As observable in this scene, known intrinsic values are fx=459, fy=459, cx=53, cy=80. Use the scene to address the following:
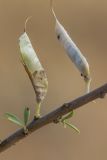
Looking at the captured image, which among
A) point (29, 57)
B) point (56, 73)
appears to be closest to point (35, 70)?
point (29, 57)

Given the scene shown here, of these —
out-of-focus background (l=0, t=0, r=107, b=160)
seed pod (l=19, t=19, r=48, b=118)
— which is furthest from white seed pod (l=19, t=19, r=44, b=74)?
out-of-focus background (l=0, t=0, r=107, b=160)

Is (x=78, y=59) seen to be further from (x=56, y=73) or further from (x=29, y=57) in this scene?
(x=56, y=73)

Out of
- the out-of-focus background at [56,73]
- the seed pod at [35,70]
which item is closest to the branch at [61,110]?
the seed pod at [35,70]

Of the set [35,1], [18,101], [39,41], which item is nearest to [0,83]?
[18,101]

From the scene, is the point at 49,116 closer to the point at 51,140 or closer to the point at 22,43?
the point at 22,43

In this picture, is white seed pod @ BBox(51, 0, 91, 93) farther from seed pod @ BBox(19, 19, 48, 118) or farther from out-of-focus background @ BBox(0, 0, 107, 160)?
out-of-focus background @ BBox(0, 0, 107, 160)

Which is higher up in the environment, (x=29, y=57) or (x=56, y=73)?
(x=29, y=57)

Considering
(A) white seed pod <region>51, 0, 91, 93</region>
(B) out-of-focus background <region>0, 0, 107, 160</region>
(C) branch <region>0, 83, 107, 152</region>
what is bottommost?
(B) out-of-focus background <region>0, 0, 107, 160</region>

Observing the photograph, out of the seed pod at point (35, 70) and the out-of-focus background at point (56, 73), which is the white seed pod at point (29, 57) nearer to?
the seed pod at point (35, 70)
